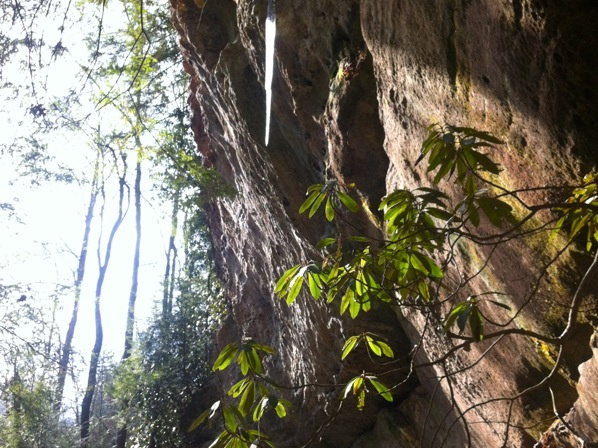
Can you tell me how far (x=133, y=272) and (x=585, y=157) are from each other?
1827 centimetres

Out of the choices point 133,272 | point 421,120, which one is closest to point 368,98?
point 421,120

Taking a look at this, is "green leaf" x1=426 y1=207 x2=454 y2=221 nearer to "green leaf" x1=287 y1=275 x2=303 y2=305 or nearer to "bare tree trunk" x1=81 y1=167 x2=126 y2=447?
"green leaf" x1=287 y1=275 x2=303 y2=305

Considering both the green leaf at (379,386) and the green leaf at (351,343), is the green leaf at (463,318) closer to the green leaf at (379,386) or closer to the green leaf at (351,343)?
the green leaf at (379,386)

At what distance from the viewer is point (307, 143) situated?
4.73 metres

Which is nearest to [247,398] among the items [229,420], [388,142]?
[229,420]

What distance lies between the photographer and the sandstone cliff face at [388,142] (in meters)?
2.03

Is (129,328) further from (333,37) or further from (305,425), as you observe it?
(333,37)

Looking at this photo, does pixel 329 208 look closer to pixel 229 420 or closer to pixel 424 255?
pixel 424 255

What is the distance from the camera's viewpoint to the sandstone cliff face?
2025 millimetres

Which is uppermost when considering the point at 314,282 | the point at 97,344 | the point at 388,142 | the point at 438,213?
the point at 97,344

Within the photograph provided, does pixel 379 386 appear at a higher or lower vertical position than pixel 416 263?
lower

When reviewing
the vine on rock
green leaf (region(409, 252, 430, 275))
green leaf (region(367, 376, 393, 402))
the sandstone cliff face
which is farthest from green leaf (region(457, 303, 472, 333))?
green leaf (region(367, 376, 393, 402))

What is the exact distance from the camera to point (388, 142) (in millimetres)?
3500

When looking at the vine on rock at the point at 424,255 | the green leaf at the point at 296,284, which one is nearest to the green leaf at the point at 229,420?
the vine on rock at the point at 424,255
